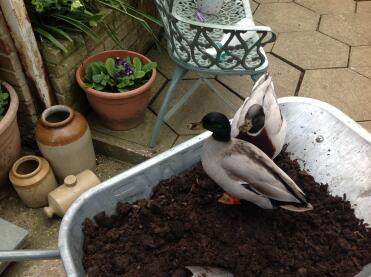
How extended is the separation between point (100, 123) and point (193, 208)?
0.98 metres

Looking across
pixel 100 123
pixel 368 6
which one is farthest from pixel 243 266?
pixel 368 6

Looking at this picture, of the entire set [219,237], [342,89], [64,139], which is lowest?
[342,89]

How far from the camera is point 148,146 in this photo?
1.93 metres

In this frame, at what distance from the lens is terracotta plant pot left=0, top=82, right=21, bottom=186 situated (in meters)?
1.58

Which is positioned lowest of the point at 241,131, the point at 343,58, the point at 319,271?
the point at 343,58

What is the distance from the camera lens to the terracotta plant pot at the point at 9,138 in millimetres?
1584

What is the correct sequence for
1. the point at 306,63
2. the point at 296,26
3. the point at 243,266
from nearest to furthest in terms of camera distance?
the point at 243,266 → the point at 306,63 → the point at 296,26

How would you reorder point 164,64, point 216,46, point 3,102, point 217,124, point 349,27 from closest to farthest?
1. point 217,124
2. point 216,46
3. point 3,102
4. point 164,64
5. point 349,27

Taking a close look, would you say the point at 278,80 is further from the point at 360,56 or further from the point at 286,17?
the point at 286,17

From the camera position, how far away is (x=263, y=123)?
1.17 metres

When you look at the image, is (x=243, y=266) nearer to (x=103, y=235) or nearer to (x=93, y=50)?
(x=103, y=235)

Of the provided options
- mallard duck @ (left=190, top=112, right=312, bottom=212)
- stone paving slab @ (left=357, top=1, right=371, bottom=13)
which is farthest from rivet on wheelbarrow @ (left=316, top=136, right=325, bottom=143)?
stone paving slab @ (left=357, top=1, right=371, bottom=13)

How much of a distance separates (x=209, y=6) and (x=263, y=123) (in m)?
0.96

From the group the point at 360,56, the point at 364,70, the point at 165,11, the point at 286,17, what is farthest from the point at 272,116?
the point at 286,17
